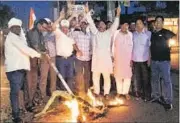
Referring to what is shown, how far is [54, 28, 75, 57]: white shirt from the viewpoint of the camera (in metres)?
11.4

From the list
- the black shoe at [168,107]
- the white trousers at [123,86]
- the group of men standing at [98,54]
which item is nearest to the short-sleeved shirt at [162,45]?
the group of men standing at [98,54]

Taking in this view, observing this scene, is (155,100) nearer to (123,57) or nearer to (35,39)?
(123,57)

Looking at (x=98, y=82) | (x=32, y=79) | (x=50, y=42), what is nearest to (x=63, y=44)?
(x=50, y=42)

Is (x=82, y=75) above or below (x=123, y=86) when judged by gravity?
above

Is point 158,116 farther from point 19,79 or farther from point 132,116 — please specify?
point 19,79

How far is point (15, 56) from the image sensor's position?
9.53 m

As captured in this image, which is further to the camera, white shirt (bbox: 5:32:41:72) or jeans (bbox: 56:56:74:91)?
jeans (bbox: 56:56:74:91)

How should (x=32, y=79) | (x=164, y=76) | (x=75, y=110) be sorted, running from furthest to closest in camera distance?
(x=32, y=79)
(x=164, y=76)
(x=75, y=110)

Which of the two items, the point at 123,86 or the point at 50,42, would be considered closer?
the point at 50,42

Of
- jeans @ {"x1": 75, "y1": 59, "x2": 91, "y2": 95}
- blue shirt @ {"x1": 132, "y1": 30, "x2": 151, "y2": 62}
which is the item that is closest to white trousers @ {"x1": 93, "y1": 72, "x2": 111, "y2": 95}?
jeans @ {"x1": 75, "y1": 59, "x2": 91, "y2": 95}

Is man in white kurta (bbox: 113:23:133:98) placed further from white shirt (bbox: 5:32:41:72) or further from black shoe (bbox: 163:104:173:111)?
white shirt (bbox: 5:32:41:72)

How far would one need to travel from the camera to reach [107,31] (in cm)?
1142

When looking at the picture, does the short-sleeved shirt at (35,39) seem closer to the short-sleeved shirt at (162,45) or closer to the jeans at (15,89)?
the jeans at (15,89)

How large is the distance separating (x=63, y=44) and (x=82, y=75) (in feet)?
3.72
